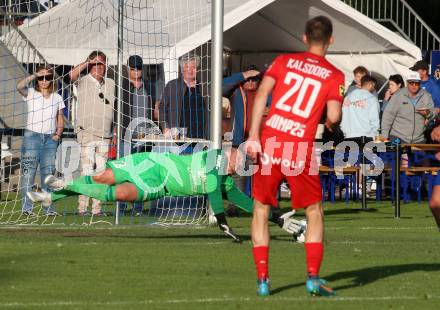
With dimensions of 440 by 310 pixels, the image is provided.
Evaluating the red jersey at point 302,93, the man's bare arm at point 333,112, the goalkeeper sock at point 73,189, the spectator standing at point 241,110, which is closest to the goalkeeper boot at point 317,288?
the red jersey at point 302,93

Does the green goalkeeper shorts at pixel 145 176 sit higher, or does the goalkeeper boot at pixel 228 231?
the green goalkeeper shorts at pixel 145 176

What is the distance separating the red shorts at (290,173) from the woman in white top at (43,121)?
9.11m

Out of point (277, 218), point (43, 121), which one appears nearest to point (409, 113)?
point (43, 121)

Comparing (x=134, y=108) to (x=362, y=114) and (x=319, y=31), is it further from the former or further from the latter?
(x=319, y=31)

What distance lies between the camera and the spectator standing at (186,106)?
18016mm

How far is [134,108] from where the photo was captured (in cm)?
1756

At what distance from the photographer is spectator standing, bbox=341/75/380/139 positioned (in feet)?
72.6

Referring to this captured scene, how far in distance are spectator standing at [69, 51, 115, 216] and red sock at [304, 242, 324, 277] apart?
345 inches

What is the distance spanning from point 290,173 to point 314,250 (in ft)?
1.94

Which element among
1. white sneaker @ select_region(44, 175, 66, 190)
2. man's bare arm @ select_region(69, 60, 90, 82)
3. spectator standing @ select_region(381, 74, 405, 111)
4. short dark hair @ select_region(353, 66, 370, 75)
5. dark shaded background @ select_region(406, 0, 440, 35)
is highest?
dark shaded background @ select_region(406, 0, 440, 35)

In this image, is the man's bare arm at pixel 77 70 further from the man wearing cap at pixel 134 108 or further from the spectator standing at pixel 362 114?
the spectator standing at pixel 362 114

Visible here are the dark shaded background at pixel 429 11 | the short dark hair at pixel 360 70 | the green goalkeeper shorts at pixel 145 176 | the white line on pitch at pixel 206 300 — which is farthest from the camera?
the dark shaded background at pixel 429 11

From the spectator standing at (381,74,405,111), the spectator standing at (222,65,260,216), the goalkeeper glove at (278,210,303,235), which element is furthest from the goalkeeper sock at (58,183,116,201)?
the spectator standing at (381,74,405,111)

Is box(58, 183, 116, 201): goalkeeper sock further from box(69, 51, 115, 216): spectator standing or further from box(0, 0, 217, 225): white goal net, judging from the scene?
box(69, 51, 115, 216): spectator standing
